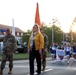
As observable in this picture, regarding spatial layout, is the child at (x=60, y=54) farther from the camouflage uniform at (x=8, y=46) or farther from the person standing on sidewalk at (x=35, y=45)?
the person standing on sidewalk at (x=35, y=45)

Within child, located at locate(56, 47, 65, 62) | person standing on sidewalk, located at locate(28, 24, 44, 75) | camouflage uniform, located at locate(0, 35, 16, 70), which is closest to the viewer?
person standing on sidewalk, located at locate(28, 24, 44, 75)

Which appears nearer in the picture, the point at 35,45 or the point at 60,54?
the point at 35,45

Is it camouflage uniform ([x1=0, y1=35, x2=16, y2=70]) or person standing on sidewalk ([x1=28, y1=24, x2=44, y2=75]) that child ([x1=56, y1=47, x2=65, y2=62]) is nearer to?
camouflage uniform ([x1=0, y1=35, x2=16, y2=70])

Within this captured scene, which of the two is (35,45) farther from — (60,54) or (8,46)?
(60,54)

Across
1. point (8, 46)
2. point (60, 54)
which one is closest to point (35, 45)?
point (8, 46)

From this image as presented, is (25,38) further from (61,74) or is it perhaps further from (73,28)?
(61,74)

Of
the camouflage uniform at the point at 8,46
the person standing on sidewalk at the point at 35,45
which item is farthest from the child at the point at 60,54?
Result: the person standing on sidewalk at the point at 35,45

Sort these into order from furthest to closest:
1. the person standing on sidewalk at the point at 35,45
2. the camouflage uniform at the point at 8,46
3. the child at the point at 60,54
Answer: the child at the point at 60,54, the camouflage uniform at the point at 8,46, the person standing on sidewalk at the point at 35,45

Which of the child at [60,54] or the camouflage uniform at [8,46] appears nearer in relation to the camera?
the camouflage uniform at [8,46]

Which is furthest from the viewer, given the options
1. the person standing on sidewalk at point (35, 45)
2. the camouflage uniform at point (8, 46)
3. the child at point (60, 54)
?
the child at point (60, 54)

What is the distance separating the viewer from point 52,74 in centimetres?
1177

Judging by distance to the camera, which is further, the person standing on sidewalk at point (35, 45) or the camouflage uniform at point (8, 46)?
the camouflage uniform at point (8, 46)

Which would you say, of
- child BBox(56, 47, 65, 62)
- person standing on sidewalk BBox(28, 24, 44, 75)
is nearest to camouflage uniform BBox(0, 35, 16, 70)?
person standing on sidewalk BBox(28, 24, 44, 75)

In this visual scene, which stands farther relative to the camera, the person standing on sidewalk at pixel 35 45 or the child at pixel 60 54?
the child at pixel 60 54
